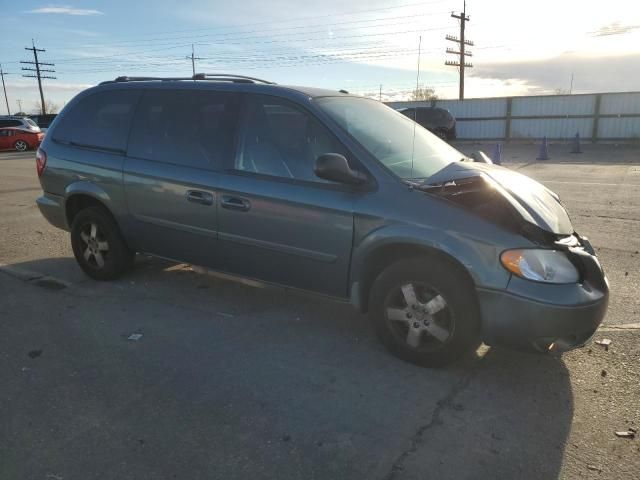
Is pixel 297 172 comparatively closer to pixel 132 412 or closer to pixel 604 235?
pixel 132 412

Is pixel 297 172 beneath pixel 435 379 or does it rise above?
above

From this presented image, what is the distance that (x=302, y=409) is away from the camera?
2971 millimetres

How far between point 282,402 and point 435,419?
885 mm

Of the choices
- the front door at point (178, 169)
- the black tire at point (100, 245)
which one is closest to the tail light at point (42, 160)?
the black tire at point (100, 245)

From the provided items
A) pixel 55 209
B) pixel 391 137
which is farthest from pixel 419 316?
pixel 55 209

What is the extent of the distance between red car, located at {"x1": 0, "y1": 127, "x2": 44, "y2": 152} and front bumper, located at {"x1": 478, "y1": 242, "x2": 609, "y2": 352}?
26.3 meters

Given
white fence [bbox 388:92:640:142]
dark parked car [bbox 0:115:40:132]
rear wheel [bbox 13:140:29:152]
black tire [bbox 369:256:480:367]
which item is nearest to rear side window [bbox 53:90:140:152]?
black tire [bbox 369:256:480:367]

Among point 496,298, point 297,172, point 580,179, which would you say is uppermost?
point 297,172

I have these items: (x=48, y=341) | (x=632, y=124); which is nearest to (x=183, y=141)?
(x=48, y=341)

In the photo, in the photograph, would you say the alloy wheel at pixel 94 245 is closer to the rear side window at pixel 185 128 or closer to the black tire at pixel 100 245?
the black tire at pixel 100 245

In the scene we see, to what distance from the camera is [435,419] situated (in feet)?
9.46

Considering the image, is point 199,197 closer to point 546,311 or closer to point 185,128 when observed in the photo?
point 185,128

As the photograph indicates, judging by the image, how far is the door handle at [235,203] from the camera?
3.90 metres

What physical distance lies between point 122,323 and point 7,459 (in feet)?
5.47
